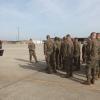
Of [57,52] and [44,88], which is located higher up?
[57,52]

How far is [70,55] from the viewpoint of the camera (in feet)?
41.1

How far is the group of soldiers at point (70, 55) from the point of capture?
10.6 metres

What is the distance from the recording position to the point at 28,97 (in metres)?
8.67

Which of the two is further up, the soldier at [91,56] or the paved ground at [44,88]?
the soldier at [91,56]

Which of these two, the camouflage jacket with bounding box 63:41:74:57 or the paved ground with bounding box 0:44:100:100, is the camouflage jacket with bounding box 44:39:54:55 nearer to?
the camouflage jacket with bounding box 63:41:74:57

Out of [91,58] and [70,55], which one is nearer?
[91,58]

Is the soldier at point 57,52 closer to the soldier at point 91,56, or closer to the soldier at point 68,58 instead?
the soldier at point 68,58

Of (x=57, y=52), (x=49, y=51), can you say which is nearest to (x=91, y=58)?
(x=49, y=51)

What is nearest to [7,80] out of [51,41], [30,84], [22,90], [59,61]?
[30,84]

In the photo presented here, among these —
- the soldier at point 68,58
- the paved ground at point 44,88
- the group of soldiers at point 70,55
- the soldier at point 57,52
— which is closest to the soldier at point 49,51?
the group of soldiers at point 70,55

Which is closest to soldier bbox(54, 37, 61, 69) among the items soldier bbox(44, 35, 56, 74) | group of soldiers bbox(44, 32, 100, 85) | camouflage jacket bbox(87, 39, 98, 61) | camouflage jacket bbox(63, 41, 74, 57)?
group of soldiers bbox(44, 32, 100, 85)

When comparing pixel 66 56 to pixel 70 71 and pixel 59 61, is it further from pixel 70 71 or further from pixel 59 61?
pixel 59 61

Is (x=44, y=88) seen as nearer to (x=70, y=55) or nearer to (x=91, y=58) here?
(x=91, y=58)

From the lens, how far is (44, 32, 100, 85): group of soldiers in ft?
34.9
